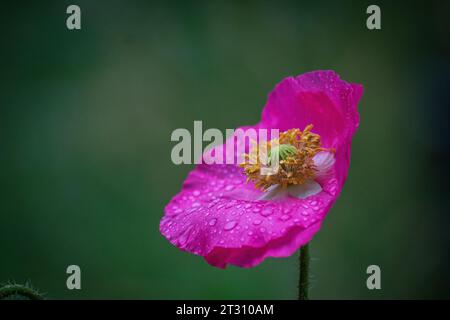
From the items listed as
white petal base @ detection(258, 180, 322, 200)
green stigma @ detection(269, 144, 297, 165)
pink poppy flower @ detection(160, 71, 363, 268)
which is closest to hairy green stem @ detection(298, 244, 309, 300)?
pink poppy flower @ detection(160, 71, 363, 268)

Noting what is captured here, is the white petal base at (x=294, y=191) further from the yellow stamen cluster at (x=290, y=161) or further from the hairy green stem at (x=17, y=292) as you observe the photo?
the hairy green stem at (x=17, y=292)

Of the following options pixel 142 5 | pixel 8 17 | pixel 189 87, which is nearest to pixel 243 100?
pixel 189 87

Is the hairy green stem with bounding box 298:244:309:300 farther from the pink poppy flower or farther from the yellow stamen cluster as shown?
the yellow stamen cluster

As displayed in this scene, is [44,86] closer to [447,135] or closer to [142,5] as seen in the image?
[142,5]

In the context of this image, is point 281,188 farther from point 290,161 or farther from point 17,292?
point 17,292

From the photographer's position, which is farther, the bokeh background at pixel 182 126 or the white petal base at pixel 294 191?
the bokeh background at pixel 182 126

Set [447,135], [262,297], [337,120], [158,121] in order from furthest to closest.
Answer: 1. [158,121]
2. [447,135]
3. [262,297]
4. [337,120]

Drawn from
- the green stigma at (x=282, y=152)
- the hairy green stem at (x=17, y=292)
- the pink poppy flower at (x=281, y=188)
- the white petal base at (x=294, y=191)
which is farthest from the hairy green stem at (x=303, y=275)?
the hairy green stem at (x=17, y=292)

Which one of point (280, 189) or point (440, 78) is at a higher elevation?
point (440, 78)
